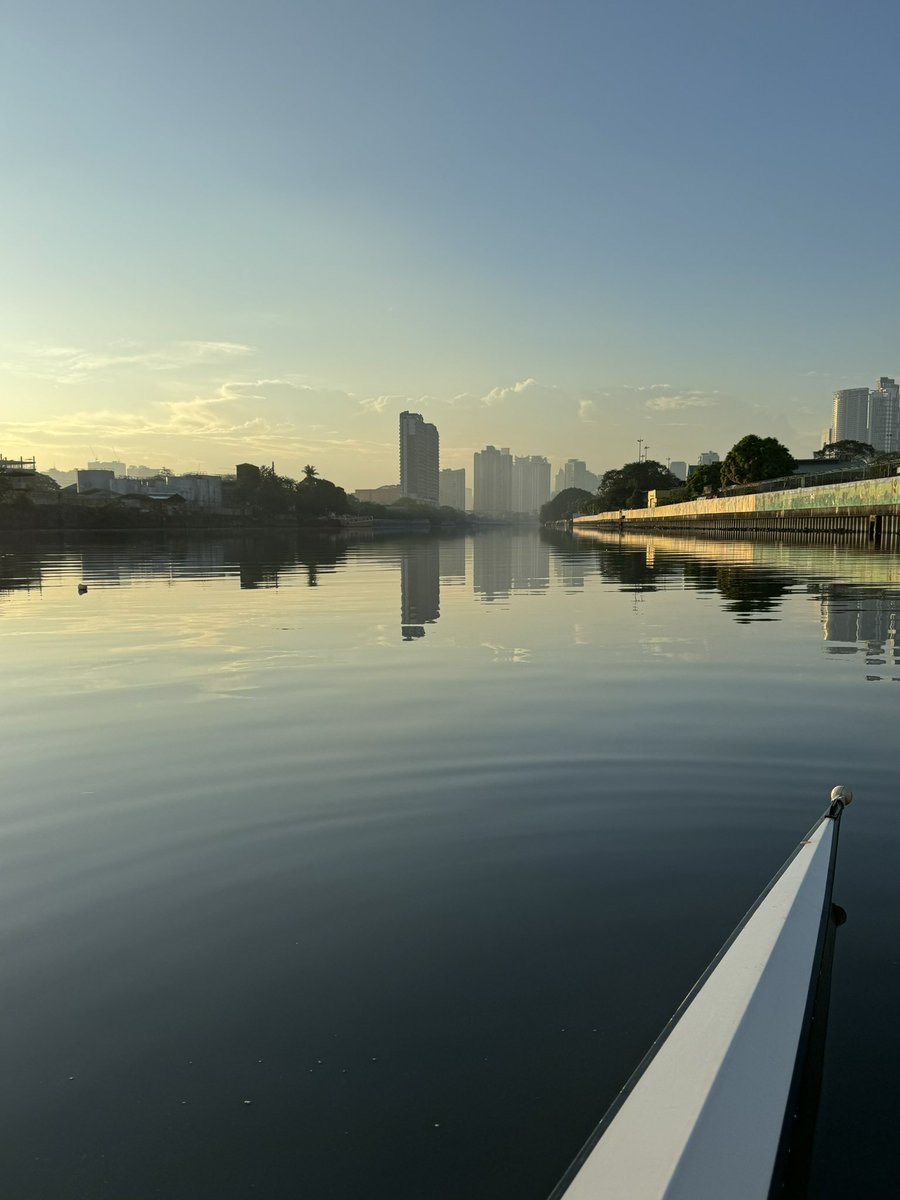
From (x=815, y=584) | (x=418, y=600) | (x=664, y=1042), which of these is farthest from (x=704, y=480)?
(x=664, y=1042)

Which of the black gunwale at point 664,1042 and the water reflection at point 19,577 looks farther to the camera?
the water reflection at point 19,577

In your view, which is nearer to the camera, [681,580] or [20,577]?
[681,580]

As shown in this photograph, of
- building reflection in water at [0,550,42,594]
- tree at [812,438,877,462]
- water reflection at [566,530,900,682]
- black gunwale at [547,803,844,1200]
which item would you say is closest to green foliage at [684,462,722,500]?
tree at [812,438,877,462]

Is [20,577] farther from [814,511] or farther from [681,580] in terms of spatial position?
[814,511]

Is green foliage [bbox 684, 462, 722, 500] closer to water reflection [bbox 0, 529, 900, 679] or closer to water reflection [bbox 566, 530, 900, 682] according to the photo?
water reflection [bbox 0, 529, 900, 679]

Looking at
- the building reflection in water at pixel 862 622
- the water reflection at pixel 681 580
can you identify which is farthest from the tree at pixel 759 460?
the building reflection in water at pixel 862 622

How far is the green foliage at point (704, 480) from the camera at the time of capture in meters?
147

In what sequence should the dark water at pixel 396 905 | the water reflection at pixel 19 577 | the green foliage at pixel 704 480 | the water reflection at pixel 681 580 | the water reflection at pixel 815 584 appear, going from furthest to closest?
1. the green foliage at pixel 704 480
2. the water reflection at pixel 19 577
3. the water reflection at pixel 681 580
4. the water reflection at pixel 815 584
5. the dark water at pixel 396 905

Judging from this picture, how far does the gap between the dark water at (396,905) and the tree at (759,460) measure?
372ft

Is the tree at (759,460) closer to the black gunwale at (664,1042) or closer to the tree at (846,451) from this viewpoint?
the tree at (846,451)

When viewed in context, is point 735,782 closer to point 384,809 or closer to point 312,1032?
point 384,809

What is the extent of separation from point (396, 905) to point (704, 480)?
509ft

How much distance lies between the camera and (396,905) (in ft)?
16.1

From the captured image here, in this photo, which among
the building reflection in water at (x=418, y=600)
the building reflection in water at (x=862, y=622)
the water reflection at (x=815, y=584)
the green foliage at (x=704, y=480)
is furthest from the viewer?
the green foliage at (x=704, y=480)
